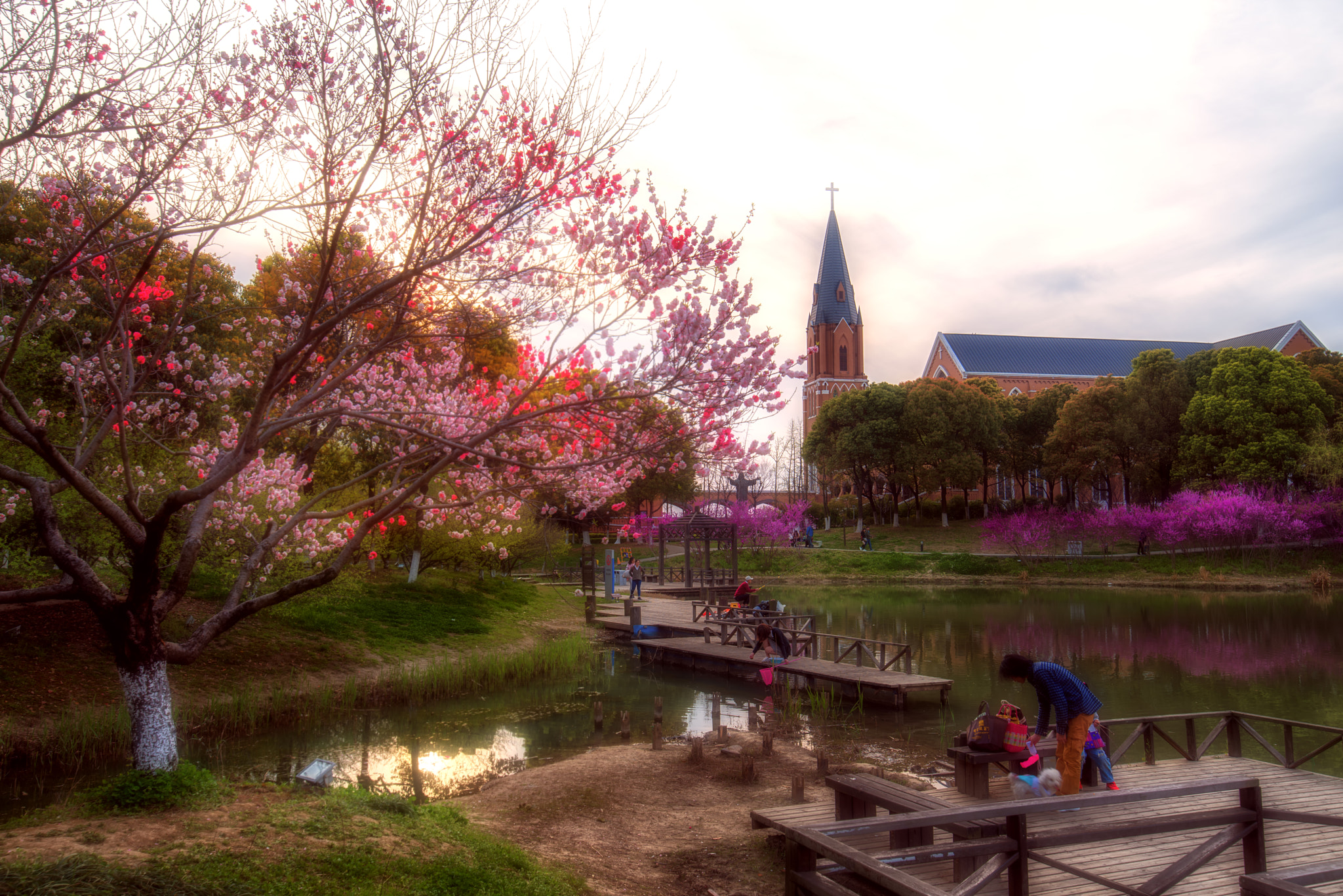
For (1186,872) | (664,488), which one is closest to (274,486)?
(1186,872)

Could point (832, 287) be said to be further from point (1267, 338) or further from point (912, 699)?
point (912, 699)

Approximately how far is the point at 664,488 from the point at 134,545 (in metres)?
50.9

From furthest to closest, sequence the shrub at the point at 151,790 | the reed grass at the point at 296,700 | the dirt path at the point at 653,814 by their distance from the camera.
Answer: the reed grass at the point at 296,700 → the dirt path at the point at 653,814 → the shrub at the point at 151,790

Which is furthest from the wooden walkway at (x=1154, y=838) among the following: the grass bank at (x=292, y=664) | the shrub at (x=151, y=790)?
the grass bank at (x=292, y=664)

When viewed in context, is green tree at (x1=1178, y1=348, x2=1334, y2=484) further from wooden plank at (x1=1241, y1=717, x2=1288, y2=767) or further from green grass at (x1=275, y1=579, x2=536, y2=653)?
wooden plank at (x1=1241, y1=717, x2=1288, y2=767)

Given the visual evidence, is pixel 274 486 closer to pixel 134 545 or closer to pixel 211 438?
pixel 211 438

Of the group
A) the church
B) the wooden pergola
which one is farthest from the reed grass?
the church

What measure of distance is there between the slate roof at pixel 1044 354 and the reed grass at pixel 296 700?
6499 centimetres

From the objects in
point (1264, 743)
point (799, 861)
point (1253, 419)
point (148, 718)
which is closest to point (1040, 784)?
point (1264, 743)

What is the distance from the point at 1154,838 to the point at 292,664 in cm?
A: 1650

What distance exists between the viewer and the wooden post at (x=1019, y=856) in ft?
16.9

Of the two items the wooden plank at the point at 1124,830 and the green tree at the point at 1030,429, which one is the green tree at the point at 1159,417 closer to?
the green tree at the point at 1030,429

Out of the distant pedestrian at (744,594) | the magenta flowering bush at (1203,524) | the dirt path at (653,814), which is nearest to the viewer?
the dirt path at (653,814)

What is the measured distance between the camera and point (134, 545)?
758cm
